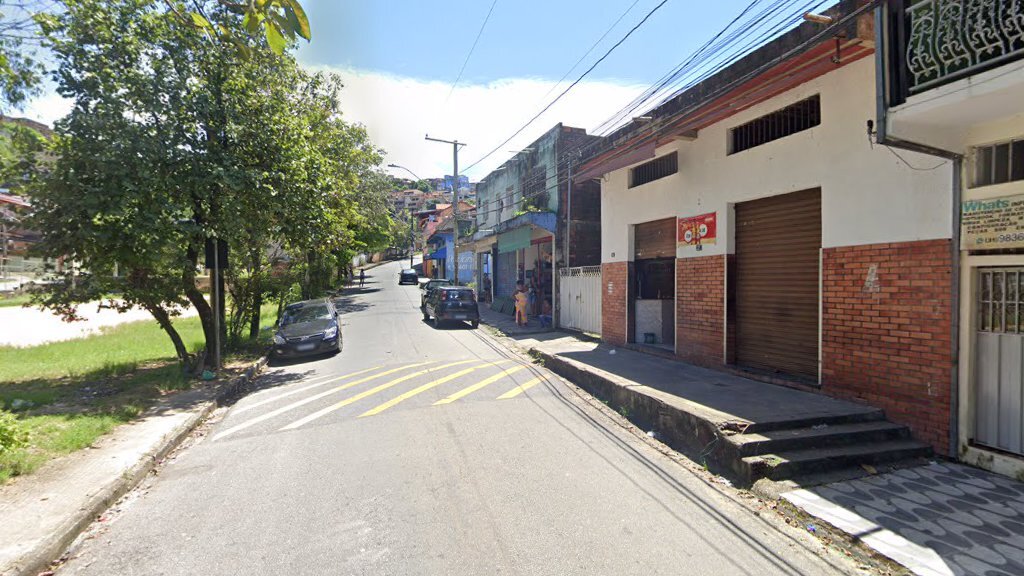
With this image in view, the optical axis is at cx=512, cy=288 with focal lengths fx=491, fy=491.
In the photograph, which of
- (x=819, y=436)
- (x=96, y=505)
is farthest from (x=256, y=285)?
(x=819, y=436)

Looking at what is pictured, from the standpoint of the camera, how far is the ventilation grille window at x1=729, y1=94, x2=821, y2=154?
23.4ft

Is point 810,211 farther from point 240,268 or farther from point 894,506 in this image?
point 240,268

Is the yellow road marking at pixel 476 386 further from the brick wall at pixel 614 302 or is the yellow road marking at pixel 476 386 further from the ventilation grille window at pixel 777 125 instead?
the ventilation grille window at pixel 777 125

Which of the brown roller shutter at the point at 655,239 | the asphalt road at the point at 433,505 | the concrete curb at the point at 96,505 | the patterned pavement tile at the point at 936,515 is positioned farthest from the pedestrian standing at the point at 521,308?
the patterned pavement tile at the point at 936,515

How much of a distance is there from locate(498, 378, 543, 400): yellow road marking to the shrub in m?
5.65

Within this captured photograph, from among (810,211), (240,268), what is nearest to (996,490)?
(810,211)

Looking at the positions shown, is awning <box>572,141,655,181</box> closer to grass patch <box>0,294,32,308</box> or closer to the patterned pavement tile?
the patterned pavement tile

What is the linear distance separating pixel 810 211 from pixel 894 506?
14.6 ft

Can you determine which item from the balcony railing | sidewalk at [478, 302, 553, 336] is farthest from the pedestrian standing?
the balcony railing

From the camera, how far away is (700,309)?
927 centimetres

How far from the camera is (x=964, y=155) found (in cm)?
516

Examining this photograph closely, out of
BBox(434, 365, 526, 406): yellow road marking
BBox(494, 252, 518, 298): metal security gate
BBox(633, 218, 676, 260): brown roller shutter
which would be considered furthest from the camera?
BBox(494, 252, 518, 298): metal security gate

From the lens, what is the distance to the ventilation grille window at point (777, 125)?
7145 mm

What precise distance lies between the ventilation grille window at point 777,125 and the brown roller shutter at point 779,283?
38.1 inches
